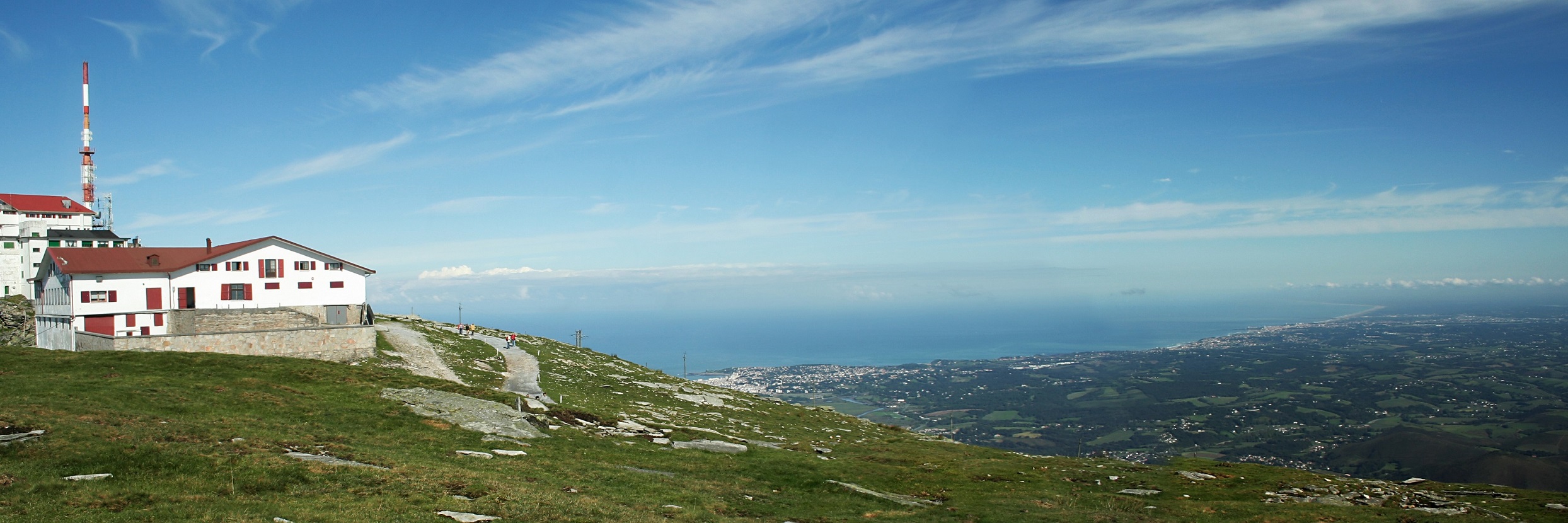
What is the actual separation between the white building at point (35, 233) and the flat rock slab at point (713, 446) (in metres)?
86.7

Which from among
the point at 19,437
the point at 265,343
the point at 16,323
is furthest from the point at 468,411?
the point at 16,323

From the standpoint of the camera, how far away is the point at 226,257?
6028cm

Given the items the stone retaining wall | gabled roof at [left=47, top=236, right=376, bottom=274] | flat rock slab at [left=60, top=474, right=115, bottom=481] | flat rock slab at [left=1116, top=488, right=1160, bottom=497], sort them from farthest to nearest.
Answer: gabled roof at [left=47, top=236, right=376, bottom=274], the stone retaining wall, flat rock slab at [left=1116, top=488, right=1160, bottom=497], flat rock slab at [left=60, top=474, right=115, bottom=481]

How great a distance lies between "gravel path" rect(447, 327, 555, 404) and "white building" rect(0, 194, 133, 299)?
46596 mm

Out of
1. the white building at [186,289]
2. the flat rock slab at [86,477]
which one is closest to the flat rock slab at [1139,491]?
the flat rock slab at [86,477]

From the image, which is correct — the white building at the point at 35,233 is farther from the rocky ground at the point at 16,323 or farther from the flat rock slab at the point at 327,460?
the flat rock slab at the point at 327,460

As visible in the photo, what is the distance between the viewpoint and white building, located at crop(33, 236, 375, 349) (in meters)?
55.1

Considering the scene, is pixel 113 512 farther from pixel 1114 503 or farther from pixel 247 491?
pixel 1114 503

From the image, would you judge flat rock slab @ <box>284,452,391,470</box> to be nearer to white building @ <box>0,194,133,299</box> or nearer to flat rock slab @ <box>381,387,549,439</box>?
flat rock slab @ <box>381,387,549,439</box>

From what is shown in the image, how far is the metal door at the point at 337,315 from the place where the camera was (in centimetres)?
6569

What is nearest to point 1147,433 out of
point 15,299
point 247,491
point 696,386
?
point 696,386

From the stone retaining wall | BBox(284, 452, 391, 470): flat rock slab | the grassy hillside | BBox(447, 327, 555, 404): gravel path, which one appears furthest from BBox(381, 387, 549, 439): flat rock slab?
the stone retaining wall

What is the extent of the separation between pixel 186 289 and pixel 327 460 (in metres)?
50.6

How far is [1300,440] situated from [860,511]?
178 m
